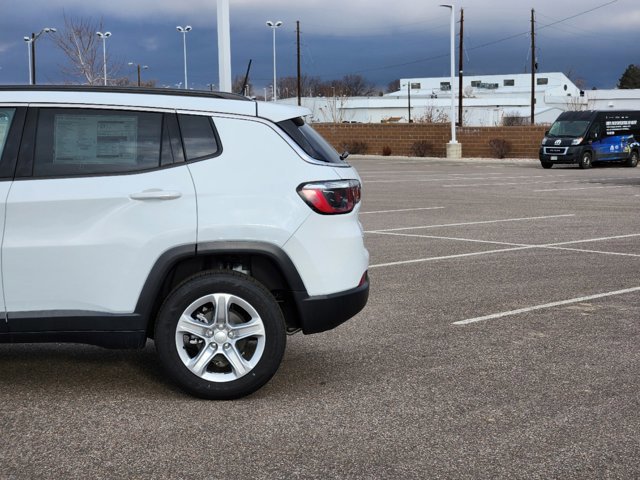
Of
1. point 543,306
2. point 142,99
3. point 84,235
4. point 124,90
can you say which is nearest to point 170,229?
point 84,235

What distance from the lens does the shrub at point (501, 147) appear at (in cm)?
4497

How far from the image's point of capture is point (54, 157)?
5324 mm

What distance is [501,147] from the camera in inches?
1772

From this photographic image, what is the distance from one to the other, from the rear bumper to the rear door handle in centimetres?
91

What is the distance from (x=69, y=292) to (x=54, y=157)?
79 cm

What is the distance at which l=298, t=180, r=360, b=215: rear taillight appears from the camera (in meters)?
5.39

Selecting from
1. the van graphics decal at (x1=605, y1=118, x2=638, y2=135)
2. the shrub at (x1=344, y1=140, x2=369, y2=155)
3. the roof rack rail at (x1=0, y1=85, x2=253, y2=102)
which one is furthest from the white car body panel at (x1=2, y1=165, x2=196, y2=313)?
the shrub at (x1=344, y1=140, x2=369, y2=155)

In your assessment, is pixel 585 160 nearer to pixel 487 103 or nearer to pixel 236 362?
pixel 236 362

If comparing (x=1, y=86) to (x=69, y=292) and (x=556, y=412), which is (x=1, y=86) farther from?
(x=556, y=412)

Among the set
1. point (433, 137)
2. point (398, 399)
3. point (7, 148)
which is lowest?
point (398, 399)

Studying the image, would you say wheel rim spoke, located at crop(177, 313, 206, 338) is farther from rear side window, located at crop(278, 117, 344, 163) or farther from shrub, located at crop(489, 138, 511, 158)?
shrub, located at crop(489, 138, 511, 158)

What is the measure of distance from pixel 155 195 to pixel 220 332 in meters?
0.87

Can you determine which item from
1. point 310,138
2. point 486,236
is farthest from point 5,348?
point 486,236

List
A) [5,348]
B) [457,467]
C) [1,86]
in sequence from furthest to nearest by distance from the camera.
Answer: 1. [5,348]
2. [1,86]
3. [457,467]
